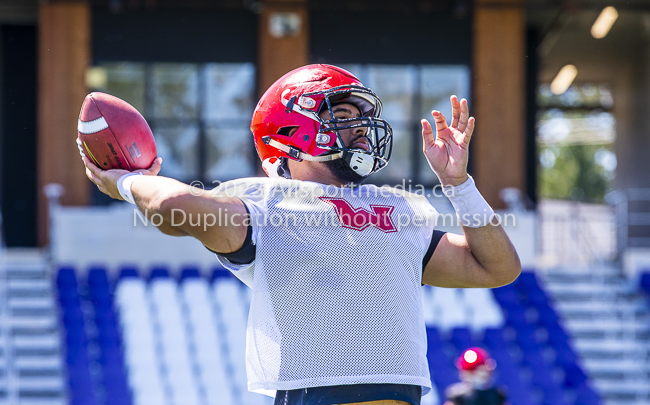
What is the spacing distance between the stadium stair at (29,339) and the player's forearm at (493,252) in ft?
20.7

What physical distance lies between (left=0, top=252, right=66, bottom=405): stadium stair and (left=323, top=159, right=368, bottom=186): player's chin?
624 centimetres

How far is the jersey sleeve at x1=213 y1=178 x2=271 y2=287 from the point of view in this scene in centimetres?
158

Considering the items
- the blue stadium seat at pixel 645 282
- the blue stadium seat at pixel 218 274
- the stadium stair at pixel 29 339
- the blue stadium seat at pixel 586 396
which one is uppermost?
the blue stadium seat at pixel 218 274

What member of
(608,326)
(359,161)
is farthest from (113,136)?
(608,326)

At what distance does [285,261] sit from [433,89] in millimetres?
8181

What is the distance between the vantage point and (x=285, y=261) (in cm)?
158

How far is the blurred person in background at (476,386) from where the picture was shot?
513 centimetres

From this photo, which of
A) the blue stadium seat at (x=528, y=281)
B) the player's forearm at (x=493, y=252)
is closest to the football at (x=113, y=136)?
the player's forearm at (x=493, y=252)

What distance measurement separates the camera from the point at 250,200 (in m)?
1.62

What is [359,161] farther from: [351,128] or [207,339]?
[207,339]

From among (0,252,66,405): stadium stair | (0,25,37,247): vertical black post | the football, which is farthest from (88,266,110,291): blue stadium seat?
the football

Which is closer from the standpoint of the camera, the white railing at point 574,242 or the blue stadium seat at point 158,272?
the blue stadium seat at point 158,272

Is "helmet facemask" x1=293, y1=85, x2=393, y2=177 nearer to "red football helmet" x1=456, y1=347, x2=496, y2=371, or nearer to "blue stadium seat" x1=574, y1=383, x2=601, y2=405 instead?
"red football helmet" x1=456, y1=347, x2=496, y2=371

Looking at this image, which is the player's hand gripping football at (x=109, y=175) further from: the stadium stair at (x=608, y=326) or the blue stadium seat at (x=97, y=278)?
the stadium stair at (x=608, y=326)
